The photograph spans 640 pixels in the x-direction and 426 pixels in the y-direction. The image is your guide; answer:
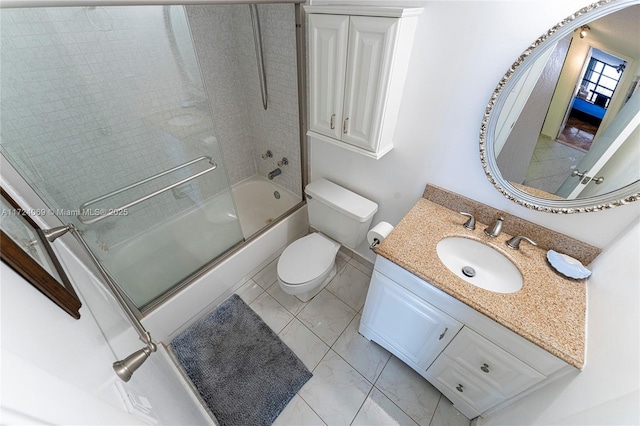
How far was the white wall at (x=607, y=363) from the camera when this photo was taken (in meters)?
0.58

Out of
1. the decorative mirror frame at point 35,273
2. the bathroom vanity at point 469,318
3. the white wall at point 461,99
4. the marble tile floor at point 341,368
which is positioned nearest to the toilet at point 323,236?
the marble tile floor at point 341,368

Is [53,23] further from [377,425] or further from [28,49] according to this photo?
[377,425]

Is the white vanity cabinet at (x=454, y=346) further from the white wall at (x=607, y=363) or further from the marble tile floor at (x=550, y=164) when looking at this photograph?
the marble tile floor at (x=550, y=164)

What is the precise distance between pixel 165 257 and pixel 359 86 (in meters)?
1.52

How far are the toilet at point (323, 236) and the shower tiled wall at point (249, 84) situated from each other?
0.47 m

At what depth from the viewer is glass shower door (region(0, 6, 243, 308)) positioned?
119 cm

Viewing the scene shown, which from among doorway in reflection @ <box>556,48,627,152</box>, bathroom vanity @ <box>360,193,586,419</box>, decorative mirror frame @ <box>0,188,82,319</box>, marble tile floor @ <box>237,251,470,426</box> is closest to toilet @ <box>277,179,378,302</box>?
marble tile floor @ <box>237,251,470,426</box>

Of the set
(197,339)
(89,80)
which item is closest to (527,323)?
(197,339)

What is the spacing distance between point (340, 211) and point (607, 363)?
4.06 ft

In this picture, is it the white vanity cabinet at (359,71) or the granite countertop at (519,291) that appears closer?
the granite countertop at (519,291)

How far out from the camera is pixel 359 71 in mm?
1189

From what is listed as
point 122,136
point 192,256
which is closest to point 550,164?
point 192,256

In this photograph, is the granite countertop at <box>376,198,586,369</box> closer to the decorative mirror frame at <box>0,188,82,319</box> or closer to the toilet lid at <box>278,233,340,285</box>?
the toilet lid at <box>278,233,340,285</box>

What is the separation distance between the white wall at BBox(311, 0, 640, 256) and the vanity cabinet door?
583 mm
